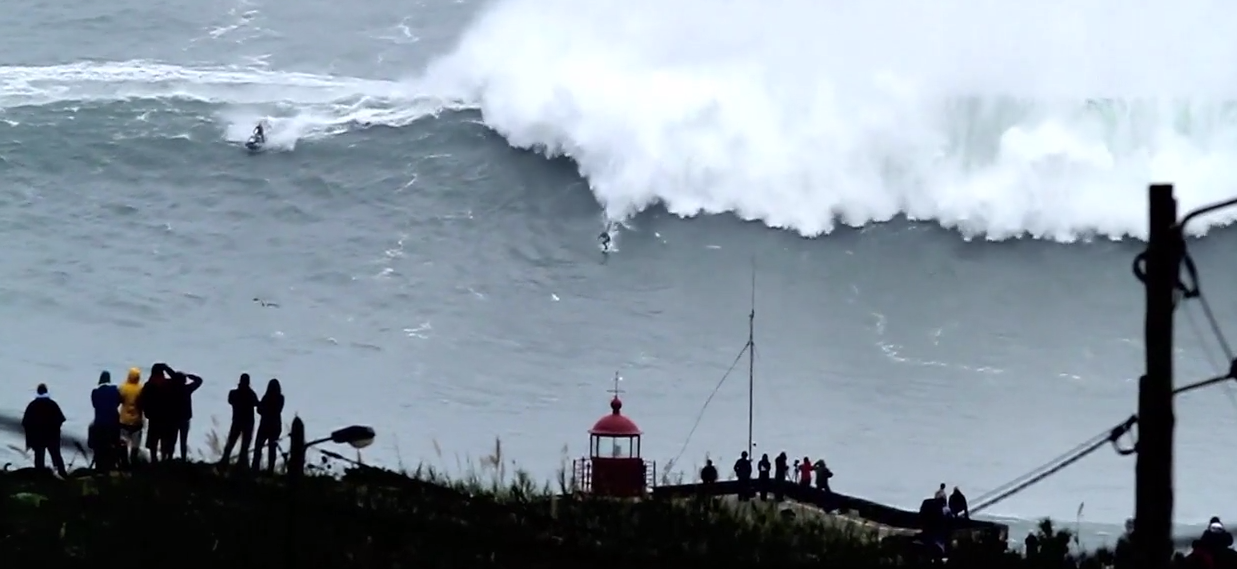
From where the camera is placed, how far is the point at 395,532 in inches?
668

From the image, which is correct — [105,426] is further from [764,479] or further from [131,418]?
[764,479]

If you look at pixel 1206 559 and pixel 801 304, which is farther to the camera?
pixel 801 304

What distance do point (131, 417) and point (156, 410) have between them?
0.41 metres

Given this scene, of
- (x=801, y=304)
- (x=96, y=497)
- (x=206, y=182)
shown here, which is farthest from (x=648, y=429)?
(x=206, y=182)

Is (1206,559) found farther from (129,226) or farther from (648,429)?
(129,226)

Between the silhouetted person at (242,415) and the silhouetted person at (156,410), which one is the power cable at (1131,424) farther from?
the silhouetted person at (156,410)

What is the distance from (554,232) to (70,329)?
966cm

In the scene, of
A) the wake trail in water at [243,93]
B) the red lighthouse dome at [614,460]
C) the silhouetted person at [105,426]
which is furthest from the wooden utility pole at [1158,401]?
the wake trail in water at [243,93]

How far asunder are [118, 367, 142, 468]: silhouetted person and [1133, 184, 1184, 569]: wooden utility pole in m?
9.60

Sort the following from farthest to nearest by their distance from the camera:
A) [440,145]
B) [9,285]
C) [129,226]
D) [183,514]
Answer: [440,145], [129,226], [9,285], [183,514]

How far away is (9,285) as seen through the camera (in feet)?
131

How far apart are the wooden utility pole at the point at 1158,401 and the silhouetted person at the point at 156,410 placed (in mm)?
9213

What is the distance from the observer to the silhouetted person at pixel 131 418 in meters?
18.0

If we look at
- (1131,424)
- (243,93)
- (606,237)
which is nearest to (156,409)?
(1131,424)
